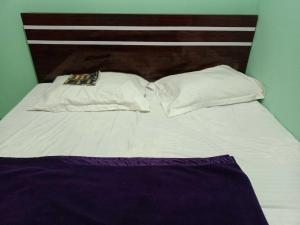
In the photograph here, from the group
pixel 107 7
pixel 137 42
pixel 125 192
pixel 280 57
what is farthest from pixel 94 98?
pixel 280 57

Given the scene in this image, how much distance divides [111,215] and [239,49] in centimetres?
158

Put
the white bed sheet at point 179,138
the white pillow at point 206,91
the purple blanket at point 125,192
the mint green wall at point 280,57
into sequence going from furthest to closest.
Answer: the white pillow at point 206,91
the mint green wall at point 280,57
the white bed sheet at point 179,138
the purple blanket at point 125,192

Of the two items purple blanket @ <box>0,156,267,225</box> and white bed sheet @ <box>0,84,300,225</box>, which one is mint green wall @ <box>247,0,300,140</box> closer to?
white bed sheet @ <box>0,84,300,225</box>

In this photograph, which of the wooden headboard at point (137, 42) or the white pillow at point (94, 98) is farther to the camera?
the wooden headboard at point (137, 42)

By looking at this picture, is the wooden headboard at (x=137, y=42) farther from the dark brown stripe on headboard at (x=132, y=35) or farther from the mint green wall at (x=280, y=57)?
the mint green wall at (x=280, y=57)

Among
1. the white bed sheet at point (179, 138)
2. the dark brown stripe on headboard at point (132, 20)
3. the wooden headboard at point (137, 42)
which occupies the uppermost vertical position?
the dark brown stripe on headboard at point (132, 20)

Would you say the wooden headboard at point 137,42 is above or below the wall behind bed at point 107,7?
below

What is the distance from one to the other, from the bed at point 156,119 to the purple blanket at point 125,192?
0.10 metres

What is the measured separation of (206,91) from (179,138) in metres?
0.45

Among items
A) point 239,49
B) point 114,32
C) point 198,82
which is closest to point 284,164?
point 198,82

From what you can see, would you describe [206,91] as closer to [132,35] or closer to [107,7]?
[132,35]

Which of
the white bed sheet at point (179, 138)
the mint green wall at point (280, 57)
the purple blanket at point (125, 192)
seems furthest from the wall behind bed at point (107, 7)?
the purple blanket at point (125, 192)

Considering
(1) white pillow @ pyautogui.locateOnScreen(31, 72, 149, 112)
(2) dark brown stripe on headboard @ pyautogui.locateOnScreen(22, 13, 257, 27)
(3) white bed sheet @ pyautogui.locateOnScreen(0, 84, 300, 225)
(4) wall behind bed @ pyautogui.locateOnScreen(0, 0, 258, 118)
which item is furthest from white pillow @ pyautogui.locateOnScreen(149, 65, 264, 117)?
(4) wall behind bed @ pyautogui.locateOnScreen(0, 0, 258, 118)

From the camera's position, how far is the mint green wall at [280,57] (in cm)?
138
